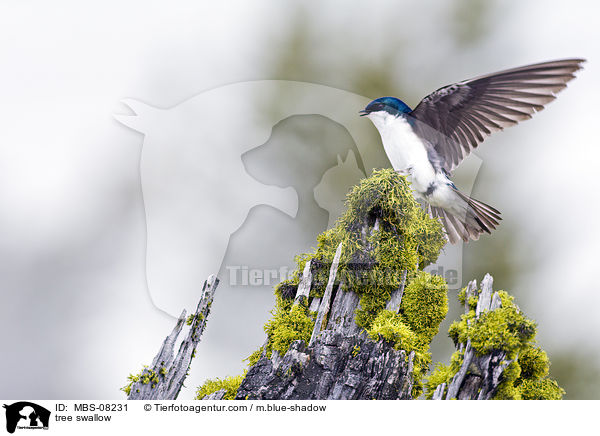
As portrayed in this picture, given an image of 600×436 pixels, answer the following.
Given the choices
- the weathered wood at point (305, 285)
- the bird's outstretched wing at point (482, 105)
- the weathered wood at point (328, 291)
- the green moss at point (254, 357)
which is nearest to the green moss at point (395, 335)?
the weathered wood at point (328, 291)

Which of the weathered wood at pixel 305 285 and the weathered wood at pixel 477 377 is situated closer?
the weathered wood at pixel 477 377

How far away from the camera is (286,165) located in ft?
13.5

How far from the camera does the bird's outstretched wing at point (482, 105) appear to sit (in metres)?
2.30

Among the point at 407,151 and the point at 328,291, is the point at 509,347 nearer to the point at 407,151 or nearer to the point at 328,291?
the point at 328,291

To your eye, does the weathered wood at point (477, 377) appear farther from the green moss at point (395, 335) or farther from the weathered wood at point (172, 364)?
the weathered wood at point (172, 364)

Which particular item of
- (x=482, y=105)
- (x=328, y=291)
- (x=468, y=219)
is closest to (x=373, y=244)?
(x=328, y=291)

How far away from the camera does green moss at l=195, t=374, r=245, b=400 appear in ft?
7.22

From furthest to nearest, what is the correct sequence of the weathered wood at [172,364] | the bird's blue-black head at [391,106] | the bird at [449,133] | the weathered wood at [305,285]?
the bird's blue-black head at [391,106] → the bird at [449,133] → the weathered wood at [305,285] → the weathered wood at [172,364]

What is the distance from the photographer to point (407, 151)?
266 cm

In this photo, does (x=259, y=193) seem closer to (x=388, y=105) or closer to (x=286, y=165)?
(x=286, y=165)
